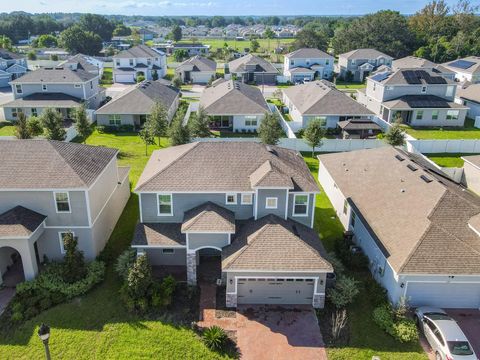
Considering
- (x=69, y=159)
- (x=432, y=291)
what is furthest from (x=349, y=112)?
(x=69, y=159)

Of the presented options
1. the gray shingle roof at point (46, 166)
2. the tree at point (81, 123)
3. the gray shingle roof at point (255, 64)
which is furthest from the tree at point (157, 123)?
the gray shingle roof at point (255, 64)

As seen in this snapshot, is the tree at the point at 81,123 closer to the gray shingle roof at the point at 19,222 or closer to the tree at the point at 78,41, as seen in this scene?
the gray shingle roof at the point at 19,222

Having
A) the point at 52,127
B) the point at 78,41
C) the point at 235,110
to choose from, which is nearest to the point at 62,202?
the point at 52,127

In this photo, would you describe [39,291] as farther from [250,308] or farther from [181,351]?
[250,308]

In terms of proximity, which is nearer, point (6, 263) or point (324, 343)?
point (324, 343)

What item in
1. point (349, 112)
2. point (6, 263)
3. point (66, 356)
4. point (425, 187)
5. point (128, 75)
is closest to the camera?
point (66, 356)
